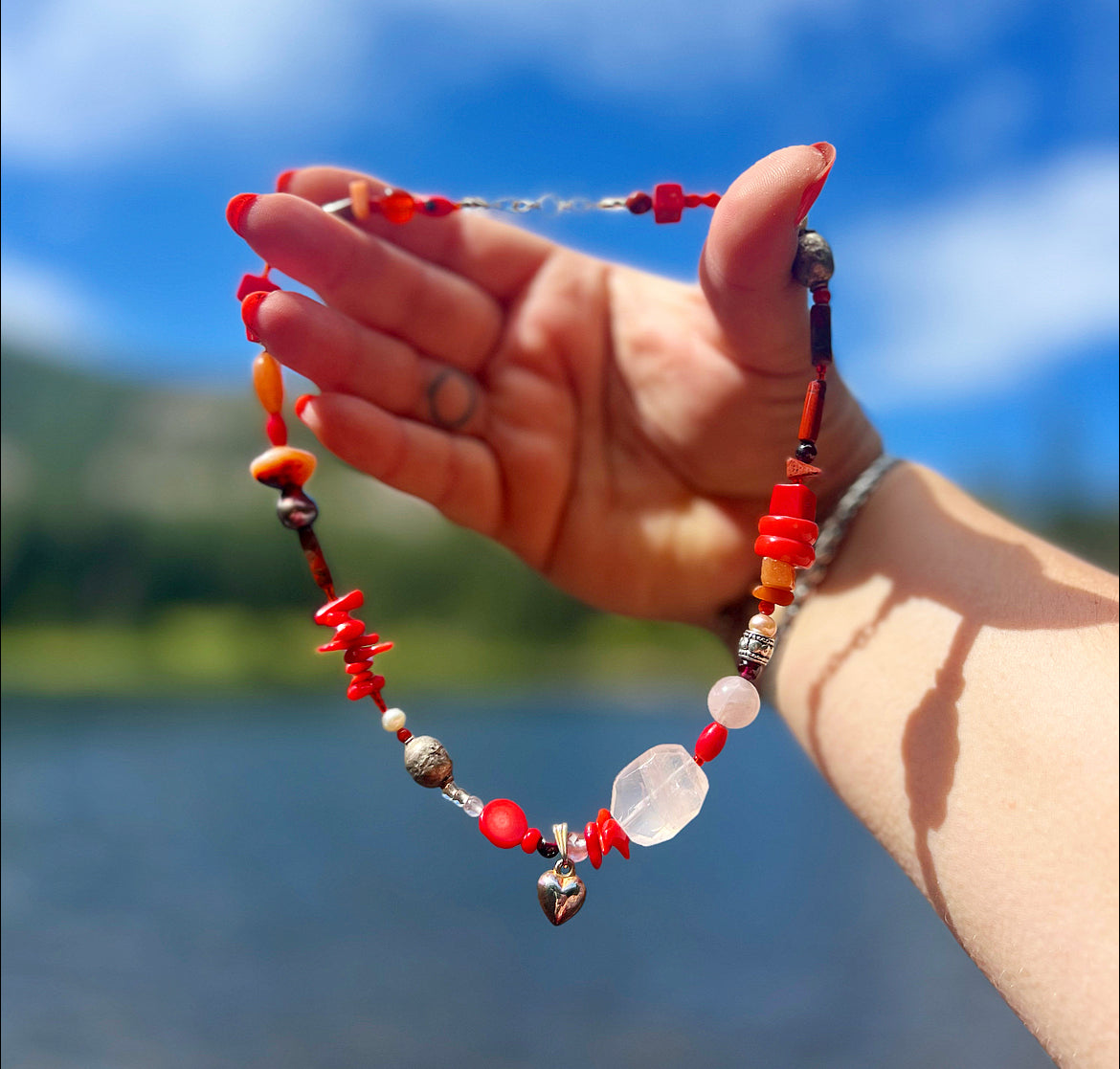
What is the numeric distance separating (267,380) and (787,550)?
776 mm

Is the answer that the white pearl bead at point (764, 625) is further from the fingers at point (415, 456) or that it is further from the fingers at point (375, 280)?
the fingers at point (375, 280)

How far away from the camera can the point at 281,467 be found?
1.21 metres

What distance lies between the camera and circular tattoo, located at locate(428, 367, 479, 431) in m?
1.40

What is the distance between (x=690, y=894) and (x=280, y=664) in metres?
24.6

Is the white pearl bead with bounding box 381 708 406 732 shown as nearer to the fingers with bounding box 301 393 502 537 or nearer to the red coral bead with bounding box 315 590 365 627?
the red coral bead with bounding box 315 590 365 627

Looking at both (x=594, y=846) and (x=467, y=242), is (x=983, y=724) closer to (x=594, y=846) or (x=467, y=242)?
(x=594, y=846)

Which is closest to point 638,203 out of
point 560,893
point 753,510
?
point 753,510

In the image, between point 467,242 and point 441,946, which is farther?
point 441,946

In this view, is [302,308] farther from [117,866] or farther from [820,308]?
[117,866]

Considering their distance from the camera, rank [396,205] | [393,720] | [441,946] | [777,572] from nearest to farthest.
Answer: [777,572] → [393,720] → [396,205] → [441,946]

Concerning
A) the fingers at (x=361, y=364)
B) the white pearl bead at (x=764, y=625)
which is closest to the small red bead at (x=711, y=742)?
the white pearl bead at (x=764, y=625)

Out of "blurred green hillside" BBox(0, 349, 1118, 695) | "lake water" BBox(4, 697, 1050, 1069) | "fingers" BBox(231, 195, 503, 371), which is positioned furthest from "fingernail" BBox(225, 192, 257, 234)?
"blurred green hillside" BBox(0, 349, 1118, 695)

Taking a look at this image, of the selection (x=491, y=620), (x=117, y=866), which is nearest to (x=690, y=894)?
(x=117, y=866)

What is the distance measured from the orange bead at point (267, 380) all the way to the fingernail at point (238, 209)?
204mm
